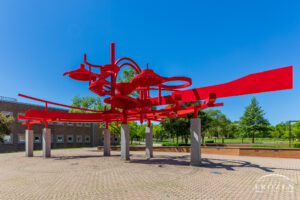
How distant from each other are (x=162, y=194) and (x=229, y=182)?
12.4 feet

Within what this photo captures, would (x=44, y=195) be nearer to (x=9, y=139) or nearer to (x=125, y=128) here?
(x=125, y=128)

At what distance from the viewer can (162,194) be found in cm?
729

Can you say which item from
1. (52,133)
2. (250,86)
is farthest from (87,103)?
(250,86)

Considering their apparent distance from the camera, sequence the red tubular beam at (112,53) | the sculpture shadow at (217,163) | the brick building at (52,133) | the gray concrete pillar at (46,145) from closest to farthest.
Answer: the sculpture shadow at (217,163) → the red tubular beam at (112,53) → the gray concrete pillar at (46,145) → the brick building at (52,133)

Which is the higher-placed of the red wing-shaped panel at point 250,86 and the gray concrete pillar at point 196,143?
the red wing-shaped panel at point 250,86

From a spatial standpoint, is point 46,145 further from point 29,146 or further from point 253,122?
point 253,122

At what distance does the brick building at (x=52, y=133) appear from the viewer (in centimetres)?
3516

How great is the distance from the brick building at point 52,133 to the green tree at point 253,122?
Answer: 117ft

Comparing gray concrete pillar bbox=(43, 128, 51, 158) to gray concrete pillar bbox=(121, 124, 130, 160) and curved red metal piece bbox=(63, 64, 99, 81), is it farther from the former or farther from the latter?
curved red metal piece bbox=(63, 64, 99, 81)

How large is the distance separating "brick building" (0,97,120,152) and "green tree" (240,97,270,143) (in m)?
35.8

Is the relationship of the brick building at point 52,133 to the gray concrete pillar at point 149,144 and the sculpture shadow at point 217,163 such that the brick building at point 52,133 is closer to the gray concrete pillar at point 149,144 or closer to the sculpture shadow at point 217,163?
the gray concrete pillar at point 149,144

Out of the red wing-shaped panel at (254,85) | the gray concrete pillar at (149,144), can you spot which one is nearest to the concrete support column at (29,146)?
the gray concrete pillar at (149,144)

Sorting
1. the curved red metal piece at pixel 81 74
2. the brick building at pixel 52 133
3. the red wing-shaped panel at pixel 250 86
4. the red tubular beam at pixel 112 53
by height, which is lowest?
the brick building at pixel 52 133

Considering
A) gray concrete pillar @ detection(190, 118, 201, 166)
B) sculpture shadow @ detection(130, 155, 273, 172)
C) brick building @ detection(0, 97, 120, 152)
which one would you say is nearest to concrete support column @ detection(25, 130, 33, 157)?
sculpture shadow @ detection(130, 155, 273, 172)
